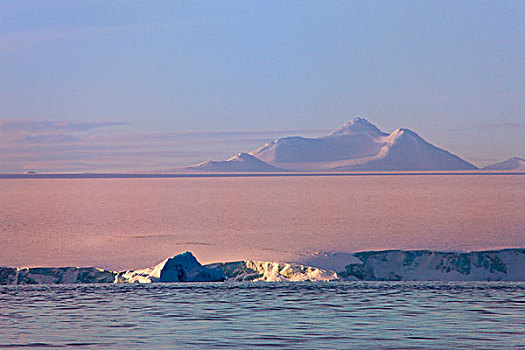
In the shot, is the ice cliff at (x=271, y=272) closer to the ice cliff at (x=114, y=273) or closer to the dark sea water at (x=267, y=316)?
the ice cliff at (x=114, y=273)

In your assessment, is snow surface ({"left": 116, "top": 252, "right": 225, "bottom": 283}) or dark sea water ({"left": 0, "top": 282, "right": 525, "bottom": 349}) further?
snow surface ({"left": 116, "top": 252, "right": 225, "bottom": 283})

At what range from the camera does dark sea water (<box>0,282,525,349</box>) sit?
1986 cm

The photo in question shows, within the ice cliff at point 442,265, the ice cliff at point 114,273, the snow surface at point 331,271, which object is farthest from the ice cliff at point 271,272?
the ice cliff at point 442,265

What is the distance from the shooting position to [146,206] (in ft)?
330

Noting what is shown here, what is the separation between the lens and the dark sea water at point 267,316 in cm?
1986

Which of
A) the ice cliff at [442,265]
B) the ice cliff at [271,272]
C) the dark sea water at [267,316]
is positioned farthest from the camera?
the ice cliff at [442,265]

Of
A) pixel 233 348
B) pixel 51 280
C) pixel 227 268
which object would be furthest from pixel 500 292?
pixel 51 280

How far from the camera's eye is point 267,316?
2509 cm

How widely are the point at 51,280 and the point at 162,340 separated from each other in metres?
18.9

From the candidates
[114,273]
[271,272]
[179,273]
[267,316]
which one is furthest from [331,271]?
[267,316]

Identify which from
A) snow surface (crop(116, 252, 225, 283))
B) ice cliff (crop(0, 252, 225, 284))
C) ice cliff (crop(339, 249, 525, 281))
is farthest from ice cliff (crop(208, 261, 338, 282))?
ice cliff (crop(339, 249, 525, 281))

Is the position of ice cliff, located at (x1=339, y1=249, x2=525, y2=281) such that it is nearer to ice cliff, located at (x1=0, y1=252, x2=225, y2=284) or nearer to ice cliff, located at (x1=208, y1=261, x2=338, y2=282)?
ice cliff, located at (x1=208, y1=261, x2=338, y2=282)

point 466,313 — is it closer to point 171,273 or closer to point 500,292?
point 500,292

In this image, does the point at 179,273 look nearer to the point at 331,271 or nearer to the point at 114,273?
the point at 114,273
